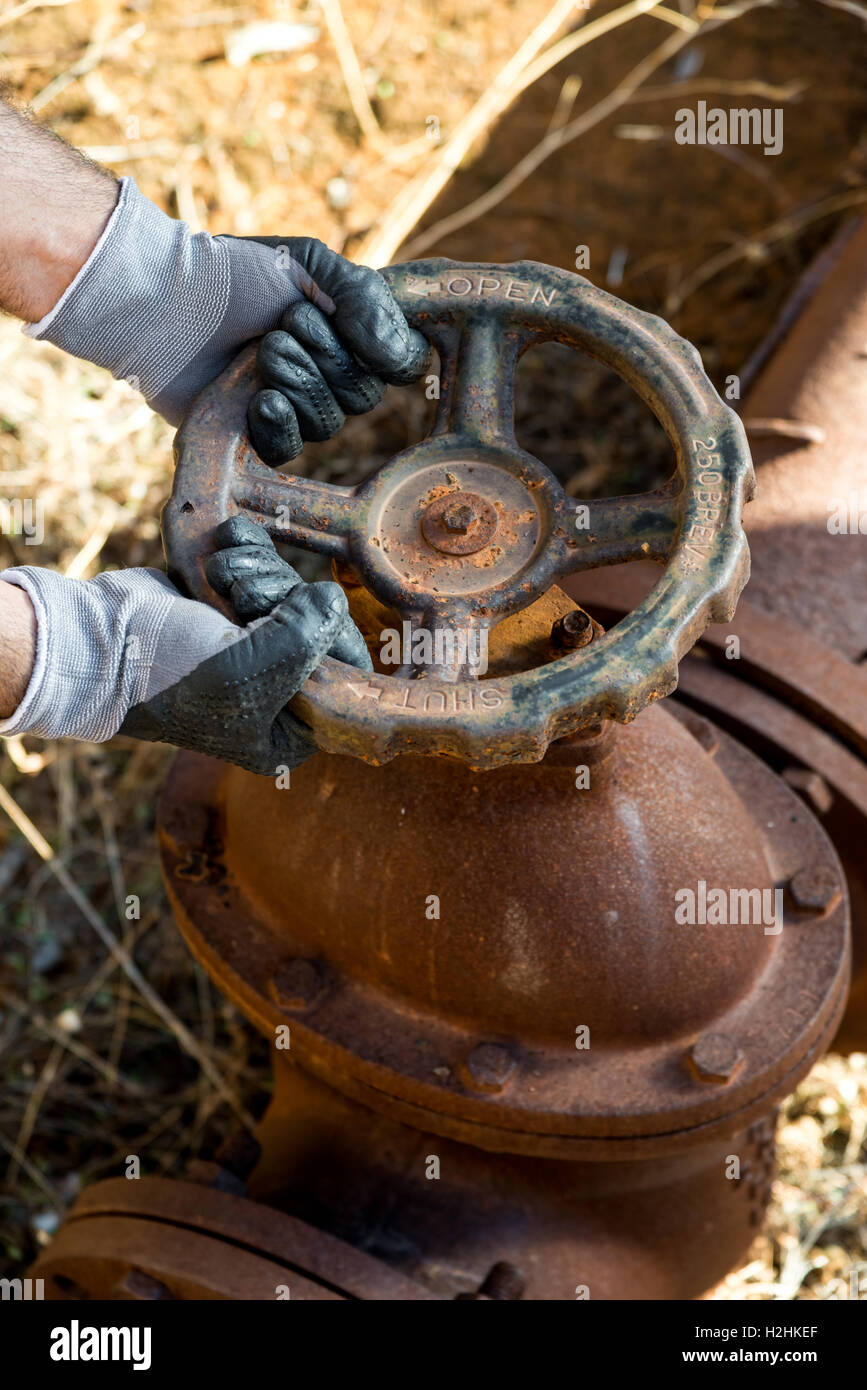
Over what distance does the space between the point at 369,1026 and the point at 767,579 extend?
1152 mm

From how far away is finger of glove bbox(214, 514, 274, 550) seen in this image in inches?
62.8

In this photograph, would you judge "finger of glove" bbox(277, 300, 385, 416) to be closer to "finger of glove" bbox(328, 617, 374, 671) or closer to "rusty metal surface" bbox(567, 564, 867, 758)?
"finger of glove" bbox(328, 617, 374, 671)

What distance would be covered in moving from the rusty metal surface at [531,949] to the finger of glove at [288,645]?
32 cm

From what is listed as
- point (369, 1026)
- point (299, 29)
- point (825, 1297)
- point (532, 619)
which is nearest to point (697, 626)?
point (532, 619)

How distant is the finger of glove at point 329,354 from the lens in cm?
183

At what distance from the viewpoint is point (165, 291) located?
1.96 meters

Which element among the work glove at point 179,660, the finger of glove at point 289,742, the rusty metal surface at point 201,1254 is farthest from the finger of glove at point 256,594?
the rusty metal surface at point 201,1254

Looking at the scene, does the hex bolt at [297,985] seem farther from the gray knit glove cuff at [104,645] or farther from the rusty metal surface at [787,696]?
the rusty metal surface at [787,696]

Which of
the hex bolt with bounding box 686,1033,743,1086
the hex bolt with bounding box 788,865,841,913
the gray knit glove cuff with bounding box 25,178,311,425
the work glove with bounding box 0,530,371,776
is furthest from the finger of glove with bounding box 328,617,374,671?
the hex bolt with bounding box 788,865,841,913

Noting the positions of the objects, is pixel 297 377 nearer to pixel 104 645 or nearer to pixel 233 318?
pixel 233 318

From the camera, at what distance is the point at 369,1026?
6.26ft

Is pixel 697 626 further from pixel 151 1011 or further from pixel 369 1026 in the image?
pixel 151 1011

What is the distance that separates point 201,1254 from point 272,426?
1190mm
